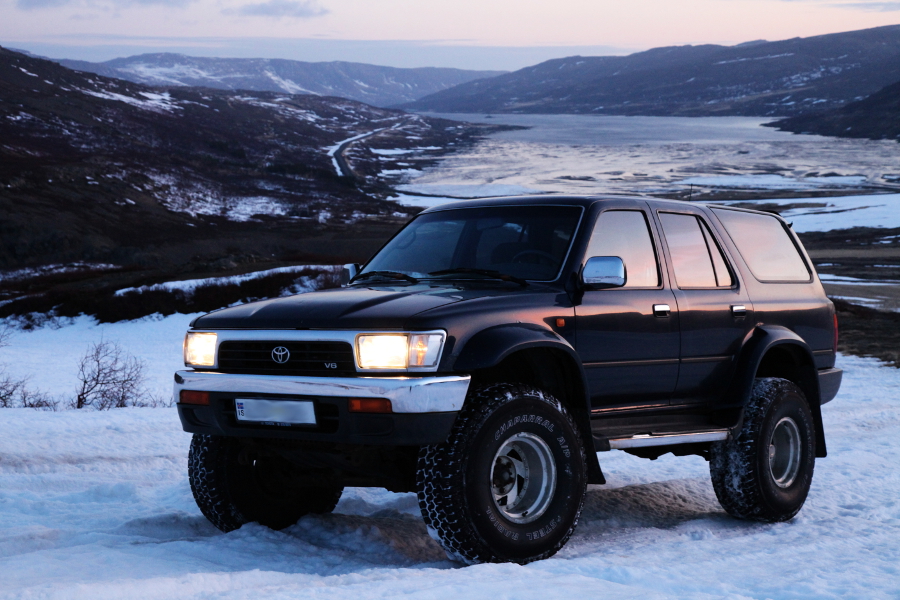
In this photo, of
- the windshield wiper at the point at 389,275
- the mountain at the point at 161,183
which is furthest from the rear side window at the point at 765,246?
the mountain at the point at 161,183

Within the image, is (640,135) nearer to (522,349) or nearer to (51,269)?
(51,269)

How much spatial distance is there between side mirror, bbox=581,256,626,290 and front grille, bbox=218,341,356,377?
137 cm

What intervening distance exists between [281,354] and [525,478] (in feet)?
4.43

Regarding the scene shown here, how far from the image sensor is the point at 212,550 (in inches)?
188

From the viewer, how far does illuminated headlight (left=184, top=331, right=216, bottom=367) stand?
4.91m

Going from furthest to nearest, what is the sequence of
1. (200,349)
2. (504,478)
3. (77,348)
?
(77,348), (200,349), (504,478)

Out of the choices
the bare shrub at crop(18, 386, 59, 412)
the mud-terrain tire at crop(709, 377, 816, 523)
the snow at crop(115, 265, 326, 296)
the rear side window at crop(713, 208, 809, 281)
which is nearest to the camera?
the mud-terrain tire at crop(709, 377, 816, 523)

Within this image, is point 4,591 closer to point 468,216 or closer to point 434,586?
point 434,586

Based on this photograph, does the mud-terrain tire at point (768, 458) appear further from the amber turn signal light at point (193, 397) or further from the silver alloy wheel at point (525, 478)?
the amber turn signal light at point (193, 397)

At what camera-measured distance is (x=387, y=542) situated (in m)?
5.24

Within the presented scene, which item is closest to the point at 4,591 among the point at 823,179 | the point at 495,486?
the point at 495,486

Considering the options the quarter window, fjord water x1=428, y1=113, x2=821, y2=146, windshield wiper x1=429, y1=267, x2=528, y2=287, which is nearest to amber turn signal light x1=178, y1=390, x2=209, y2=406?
windshield wiper x1=429, y1=267, x2=528, y2=287

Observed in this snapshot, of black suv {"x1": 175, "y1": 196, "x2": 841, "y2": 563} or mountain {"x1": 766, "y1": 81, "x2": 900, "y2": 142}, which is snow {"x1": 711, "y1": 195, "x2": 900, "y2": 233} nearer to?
black suv {"x1": 175, "y1": 196, "x2": 841, "y2": 563}

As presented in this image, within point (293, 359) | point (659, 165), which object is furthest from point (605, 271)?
point (659, 165)
